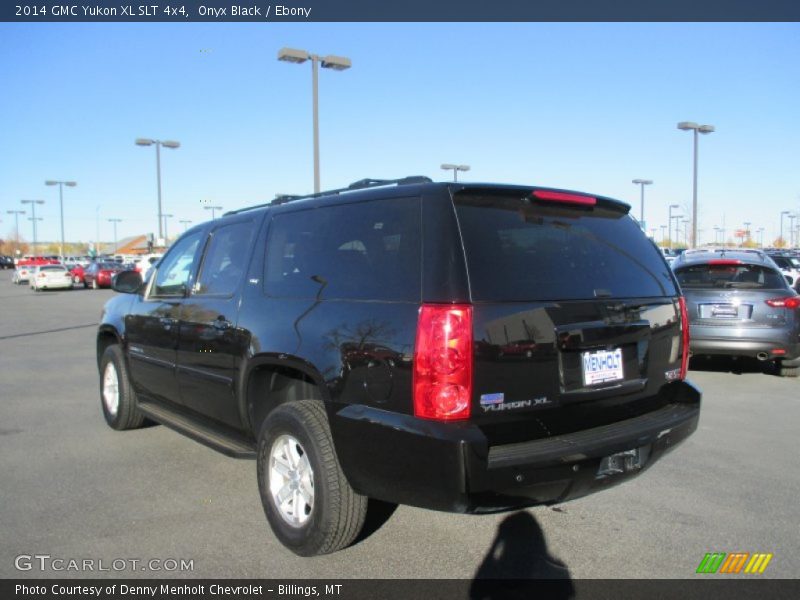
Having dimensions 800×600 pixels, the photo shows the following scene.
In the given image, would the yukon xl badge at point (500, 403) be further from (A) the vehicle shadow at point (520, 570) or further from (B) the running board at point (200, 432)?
(B) the running board at point (200, 432)

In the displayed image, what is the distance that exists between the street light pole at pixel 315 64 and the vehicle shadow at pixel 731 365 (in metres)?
9.51

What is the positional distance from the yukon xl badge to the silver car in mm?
5961

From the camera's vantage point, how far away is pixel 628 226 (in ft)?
13.0

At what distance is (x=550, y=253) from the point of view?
3361mm

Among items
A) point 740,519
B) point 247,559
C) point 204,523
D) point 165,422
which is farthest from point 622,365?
point 165,422

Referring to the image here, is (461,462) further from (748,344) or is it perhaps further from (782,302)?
(782,302)

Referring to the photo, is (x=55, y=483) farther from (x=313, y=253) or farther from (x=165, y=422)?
(x=313, y=253)

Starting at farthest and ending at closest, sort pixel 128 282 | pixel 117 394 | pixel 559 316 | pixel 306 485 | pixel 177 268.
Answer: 1. pixel 117 394
2. pixel 128 282
3. pixel 177 268
4. pixel 306 485
5. pixel 559 316

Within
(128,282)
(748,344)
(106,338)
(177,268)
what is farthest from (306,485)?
(748,344)

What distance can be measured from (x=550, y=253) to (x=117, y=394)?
4.28m

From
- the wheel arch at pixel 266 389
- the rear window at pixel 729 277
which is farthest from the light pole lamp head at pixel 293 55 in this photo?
the wheel arch at pixel 266 389

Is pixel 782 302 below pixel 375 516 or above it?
above

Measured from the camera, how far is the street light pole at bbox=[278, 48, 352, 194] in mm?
15211

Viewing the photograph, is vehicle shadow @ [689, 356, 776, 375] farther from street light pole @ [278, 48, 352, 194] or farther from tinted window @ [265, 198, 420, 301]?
street light pole @ [278, 48, 352, 194]
